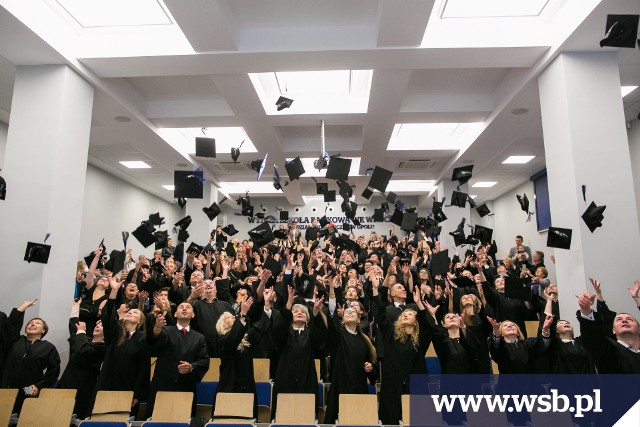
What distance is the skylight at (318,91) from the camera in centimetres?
719

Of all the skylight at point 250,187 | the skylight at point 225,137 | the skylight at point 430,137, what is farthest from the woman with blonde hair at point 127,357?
the skylight at point 250,187

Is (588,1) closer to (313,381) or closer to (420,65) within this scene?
(420,65)

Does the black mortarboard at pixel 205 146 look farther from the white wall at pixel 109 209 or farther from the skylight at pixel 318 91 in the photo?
the white wall at pixel 109 209

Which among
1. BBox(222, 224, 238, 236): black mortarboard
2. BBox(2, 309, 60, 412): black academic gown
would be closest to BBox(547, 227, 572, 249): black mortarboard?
BBox(2, 309, 60, 412): black academic gown

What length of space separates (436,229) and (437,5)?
533 cm

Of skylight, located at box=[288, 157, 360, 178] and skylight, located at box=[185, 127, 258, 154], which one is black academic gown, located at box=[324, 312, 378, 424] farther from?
skylight, located at box=[288, 157, 360, 178]

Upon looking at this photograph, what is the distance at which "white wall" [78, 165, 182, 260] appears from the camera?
11.4 metres

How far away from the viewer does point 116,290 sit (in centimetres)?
478

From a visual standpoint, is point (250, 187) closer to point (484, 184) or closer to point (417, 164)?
point (417, 164)

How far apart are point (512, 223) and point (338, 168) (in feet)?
32.0

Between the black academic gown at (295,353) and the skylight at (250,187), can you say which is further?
the skylight at (250,187)

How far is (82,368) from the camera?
4.45 meters

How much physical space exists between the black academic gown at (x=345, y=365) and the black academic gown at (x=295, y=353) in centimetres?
17

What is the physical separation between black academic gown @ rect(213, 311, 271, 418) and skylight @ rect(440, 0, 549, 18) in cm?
450
